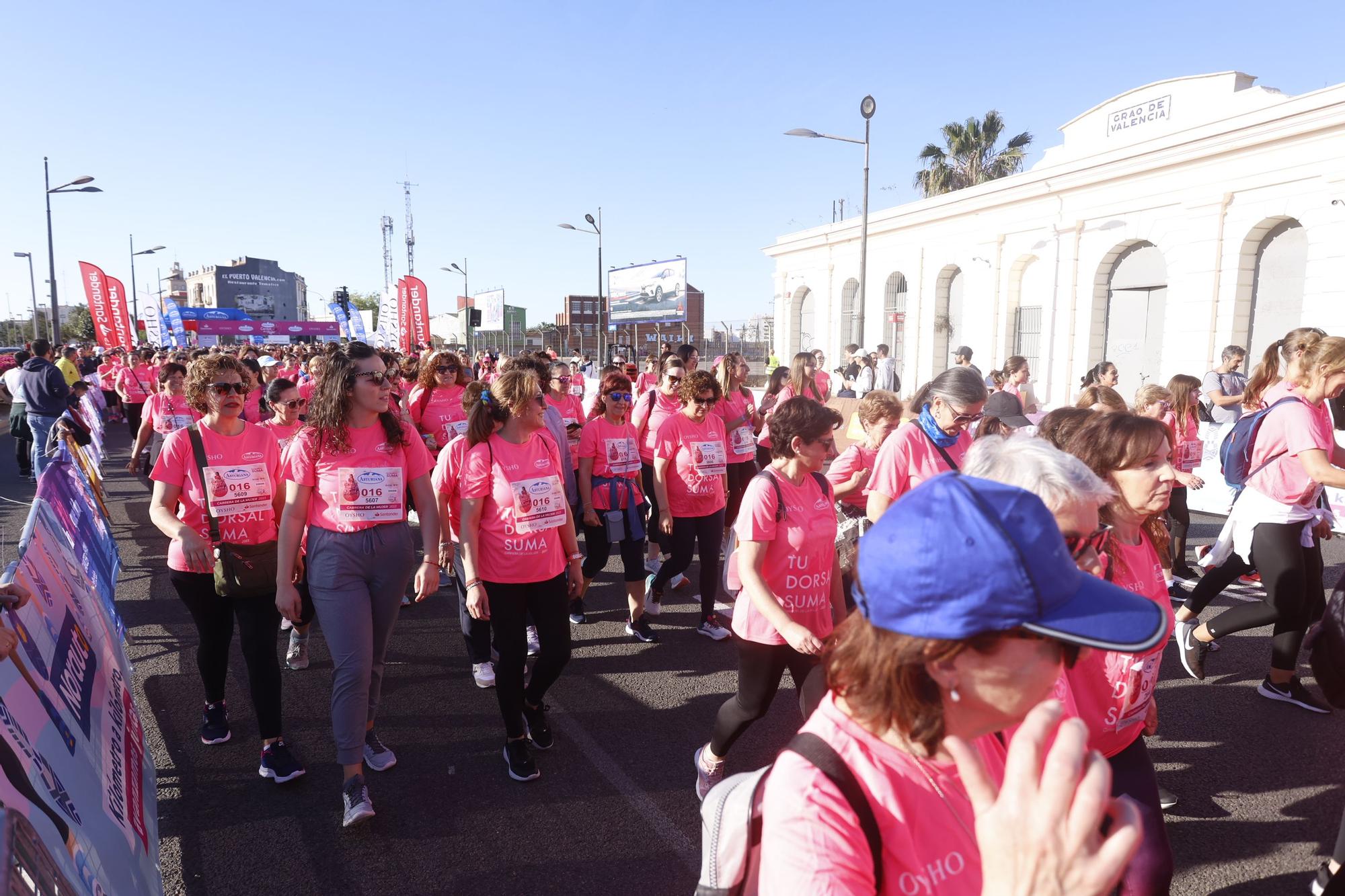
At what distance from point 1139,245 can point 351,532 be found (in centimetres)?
2066

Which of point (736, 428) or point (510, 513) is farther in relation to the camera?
point (736, 428)

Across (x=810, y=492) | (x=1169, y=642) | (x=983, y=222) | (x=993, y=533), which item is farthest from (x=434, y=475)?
(x=983, y=222)

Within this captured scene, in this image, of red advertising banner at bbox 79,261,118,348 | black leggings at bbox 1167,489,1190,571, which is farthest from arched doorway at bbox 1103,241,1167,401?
red advertising banner at bbox 79,261,118,348

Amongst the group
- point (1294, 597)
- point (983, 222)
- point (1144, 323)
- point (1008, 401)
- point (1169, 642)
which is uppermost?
point (983, 222)

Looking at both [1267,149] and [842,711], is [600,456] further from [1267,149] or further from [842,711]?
[1267,149]

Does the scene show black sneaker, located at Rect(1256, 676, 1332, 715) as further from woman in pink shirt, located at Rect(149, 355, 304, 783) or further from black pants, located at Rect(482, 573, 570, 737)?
woman in pink shirt, located at Rect(149, 355, 304, 783)

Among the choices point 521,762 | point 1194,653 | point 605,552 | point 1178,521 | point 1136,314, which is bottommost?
point 521,762

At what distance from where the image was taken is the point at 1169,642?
5.71 meters

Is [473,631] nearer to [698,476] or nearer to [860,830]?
[698,476]

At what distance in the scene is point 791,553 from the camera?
10.9 feet

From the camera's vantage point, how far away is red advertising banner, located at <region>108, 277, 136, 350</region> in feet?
85.2

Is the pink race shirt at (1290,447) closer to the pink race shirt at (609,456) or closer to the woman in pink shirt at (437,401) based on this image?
the pink race shirt at (609,456)

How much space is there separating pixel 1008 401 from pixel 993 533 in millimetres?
5481

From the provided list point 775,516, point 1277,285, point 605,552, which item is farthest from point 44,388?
point 1277,285
